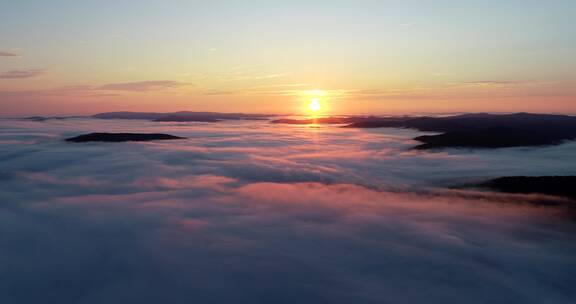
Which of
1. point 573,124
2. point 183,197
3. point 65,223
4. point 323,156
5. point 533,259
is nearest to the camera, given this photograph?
point 533,259

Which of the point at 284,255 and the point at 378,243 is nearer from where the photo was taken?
the point at 284,255

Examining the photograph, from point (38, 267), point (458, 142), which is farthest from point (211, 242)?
point (458, 142)

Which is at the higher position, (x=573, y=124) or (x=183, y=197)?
(x=573, y=124)

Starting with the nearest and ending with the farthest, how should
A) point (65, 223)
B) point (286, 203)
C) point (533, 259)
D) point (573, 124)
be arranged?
point (533, 259) < point (65, 223) < point (286, 203) < point (573, 124)

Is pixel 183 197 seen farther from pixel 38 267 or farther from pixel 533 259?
pixel 533 259

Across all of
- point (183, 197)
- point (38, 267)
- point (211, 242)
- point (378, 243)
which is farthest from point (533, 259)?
point (183, 197)

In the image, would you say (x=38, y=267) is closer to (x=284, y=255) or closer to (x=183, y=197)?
(x=284, y=255)
